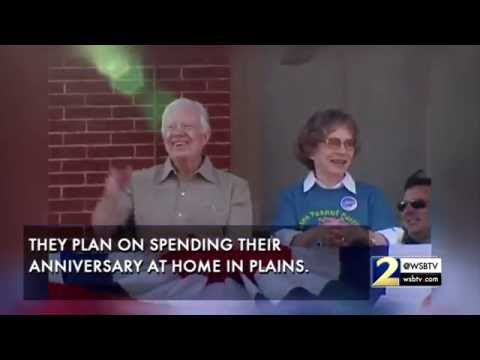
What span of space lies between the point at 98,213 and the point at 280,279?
114 cm

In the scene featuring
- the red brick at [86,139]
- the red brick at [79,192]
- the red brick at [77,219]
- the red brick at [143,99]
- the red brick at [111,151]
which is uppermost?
the red brick at [143,99]

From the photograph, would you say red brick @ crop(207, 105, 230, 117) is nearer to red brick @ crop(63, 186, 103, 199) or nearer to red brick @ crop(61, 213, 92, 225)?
red brick @ crop(63, 186, 103, 199)

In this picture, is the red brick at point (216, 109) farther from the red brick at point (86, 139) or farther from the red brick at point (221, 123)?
the red brick at point (86, 139)

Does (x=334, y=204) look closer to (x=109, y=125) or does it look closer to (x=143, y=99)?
(x=143, y=99)

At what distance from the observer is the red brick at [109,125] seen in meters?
5.04

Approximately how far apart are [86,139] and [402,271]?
2030 mm

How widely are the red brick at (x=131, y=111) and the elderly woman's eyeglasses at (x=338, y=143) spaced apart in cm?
108

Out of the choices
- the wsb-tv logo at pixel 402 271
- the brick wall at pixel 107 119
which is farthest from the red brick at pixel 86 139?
the wsb-tv logo at pixel 402 271

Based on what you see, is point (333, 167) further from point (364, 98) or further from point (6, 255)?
point (6, 255)

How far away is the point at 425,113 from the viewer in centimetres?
506


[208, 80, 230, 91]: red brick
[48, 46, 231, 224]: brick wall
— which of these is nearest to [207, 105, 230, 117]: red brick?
[48, 46, 231, 224]: brick wall

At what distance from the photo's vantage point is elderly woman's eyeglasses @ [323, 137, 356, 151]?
505cm
